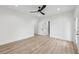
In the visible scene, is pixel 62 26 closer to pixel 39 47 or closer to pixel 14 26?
pixel 39 47

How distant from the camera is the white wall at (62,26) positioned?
2285mm

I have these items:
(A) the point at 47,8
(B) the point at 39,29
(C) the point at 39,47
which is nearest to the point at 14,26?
(B) the point at 39,29

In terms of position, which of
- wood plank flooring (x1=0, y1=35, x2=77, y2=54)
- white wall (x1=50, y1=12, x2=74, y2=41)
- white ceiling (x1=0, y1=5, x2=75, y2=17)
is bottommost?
wood plank flooring (x1=0, y1=35, x2=77, y2=54)

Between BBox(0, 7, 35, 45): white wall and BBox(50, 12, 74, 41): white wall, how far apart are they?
21.4 inches

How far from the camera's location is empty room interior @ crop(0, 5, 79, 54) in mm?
2207

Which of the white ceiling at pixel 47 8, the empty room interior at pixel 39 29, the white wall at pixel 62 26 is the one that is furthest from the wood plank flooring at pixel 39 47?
the white ceiling at pixel 47 8

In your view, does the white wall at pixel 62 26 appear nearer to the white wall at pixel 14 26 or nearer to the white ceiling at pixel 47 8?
the white ceiling at pixel 47 8

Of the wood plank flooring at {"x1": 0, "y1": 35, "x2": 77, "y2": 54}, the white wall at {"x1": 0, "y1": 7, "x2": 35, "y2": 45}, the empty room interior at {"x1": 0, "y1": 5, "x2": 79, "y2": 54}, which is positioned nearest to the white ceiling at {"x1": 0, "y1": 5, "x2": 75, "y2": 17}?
the empty room interior at {"x1": 0, "y1": 5, "x2": 79, "y2": 54}

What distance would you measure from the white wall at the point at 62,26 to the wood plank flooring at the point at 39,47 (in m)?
0.13

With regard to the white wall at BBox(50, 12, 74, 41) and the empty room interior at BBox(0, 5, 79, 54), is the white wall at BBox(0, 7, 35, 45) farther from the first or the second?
the white wall at BBox(50, 12, 74, 41)

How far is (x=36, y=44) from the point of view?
2307 millimetres

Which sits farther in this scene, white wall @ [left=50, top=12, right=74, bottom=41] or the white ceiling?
white wall @ [left=50, top=12, right=74, bottom=41]

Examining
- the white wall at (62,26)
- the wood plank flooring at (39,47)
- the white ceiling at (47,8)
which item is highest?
the white ceiling at (47,8)
